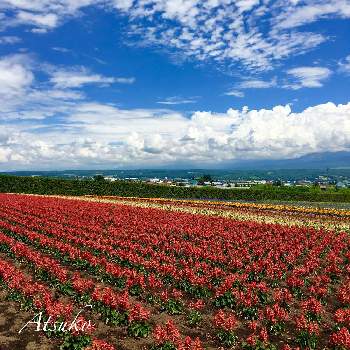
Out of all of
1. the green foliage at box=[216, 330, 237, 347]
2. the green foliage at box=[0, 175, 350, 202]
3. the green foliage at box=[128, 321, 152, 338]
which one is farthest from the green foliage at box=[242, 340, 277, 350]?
the green foliage at box=[0, 175, 350, 202]

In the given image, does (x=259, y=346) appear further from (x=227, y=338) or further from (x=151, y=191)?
(x=151, y=191)

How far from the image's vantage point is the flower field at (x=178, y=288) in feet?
35.3

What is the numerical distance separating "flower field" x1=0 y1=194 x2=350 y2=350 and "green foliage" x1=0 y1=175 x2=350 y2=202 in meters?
38.4

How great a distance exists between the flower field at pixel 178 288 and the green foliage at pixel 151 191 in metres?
38.4

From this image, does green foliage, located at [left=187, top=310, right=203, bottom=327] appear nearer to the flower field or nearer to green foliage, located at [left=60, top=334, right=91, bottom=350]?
the flower field

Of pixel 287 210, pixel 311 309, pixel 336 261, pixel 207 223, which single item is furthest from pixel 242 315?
pixel 287 210

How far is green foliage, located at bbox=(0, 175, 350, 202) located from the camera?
64.7m

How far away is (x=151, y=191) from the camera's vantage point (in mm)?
67938

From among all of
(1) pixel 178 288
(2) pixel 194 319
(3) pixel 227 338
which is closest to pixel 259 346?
(3) pixel 227 338

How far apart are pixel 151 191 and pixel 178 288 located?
53.0 metres

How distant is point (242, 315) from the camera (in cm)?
1277

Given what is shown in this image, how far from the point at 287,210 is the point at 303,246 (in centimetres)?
2448

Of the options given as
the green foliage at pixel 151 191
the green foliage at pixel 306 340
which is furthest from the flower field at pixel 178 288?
the green foliage at pixel 151 191

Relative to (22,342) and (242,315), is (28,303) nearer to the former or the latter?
(22,342)
